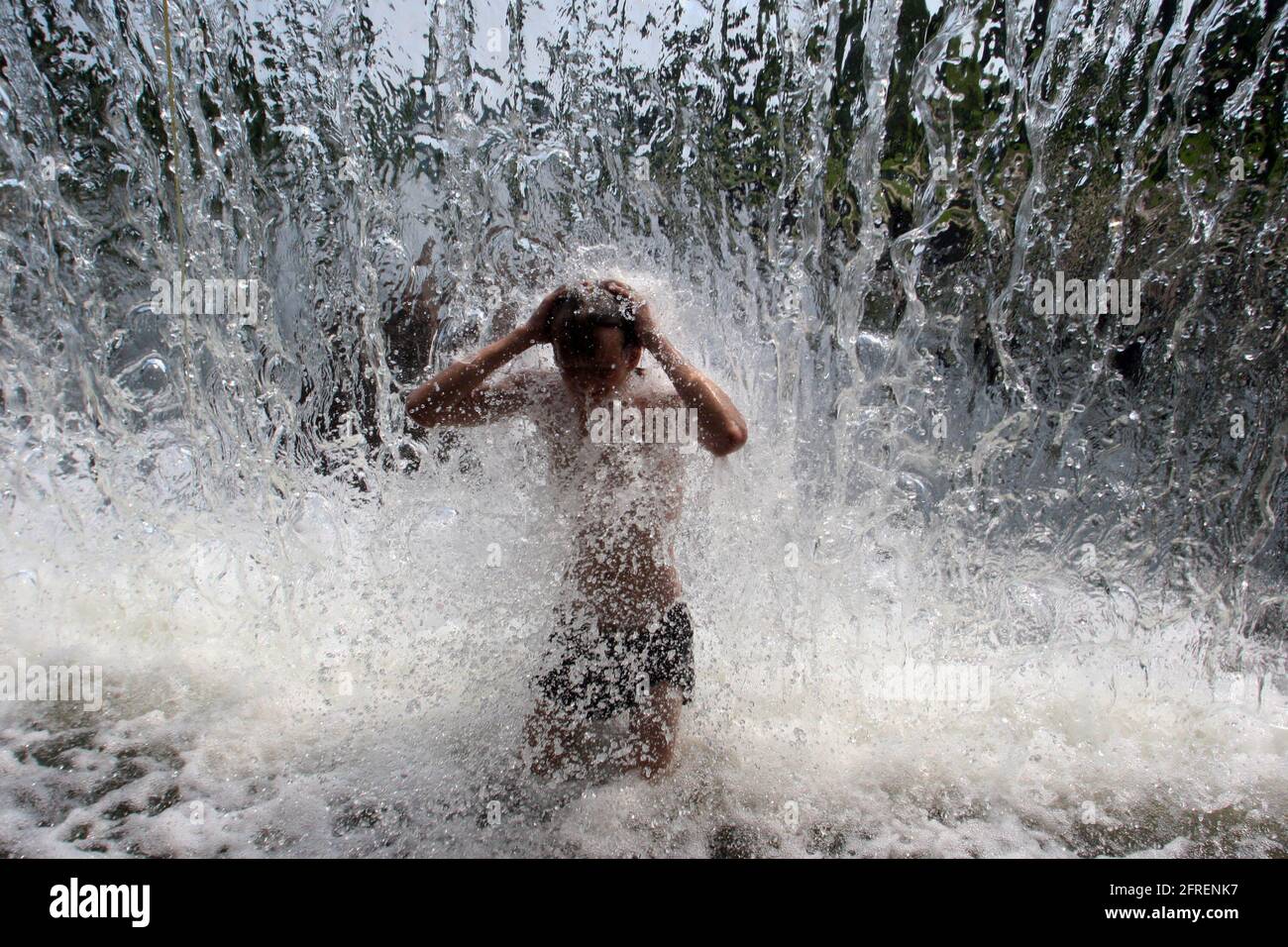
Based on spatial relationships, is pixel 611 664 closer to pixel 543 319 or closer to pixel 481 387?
pixel 481 387

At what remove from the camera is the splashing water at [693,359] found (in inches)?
117

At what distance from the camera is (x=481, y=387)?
2432mm

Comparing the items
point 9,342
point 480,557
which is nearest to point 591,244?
point 480,557

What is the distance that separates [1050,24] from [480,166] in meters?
2.70

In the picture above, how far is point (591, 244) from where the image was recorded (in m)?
3.41

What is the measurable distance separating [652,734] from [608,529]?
0.72m

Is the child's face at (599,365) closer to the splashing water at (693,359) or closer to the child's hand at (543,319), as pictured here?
the child's hand at (543,319)

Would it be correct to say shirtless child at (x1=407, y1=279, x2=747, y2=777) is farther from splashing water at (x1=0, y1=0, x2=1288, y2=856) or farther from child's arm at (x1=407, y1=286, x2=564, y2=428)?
splashing water at (x1=0, y1=0, x2=1288, y2=856)

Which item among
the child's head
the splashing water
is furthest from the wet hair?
the splashing water

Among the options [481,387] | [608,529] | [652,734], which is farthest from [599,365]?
[652,734]

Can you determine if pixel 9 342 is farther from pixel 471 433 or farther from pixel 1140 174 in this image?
pixel 1140 174

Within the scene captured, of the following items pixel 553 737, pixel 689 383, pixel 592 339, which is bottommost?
pixel 553 737

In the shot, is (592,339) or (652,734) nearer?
(592,339)

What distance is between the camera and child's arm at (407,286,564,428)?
2.35 metres
